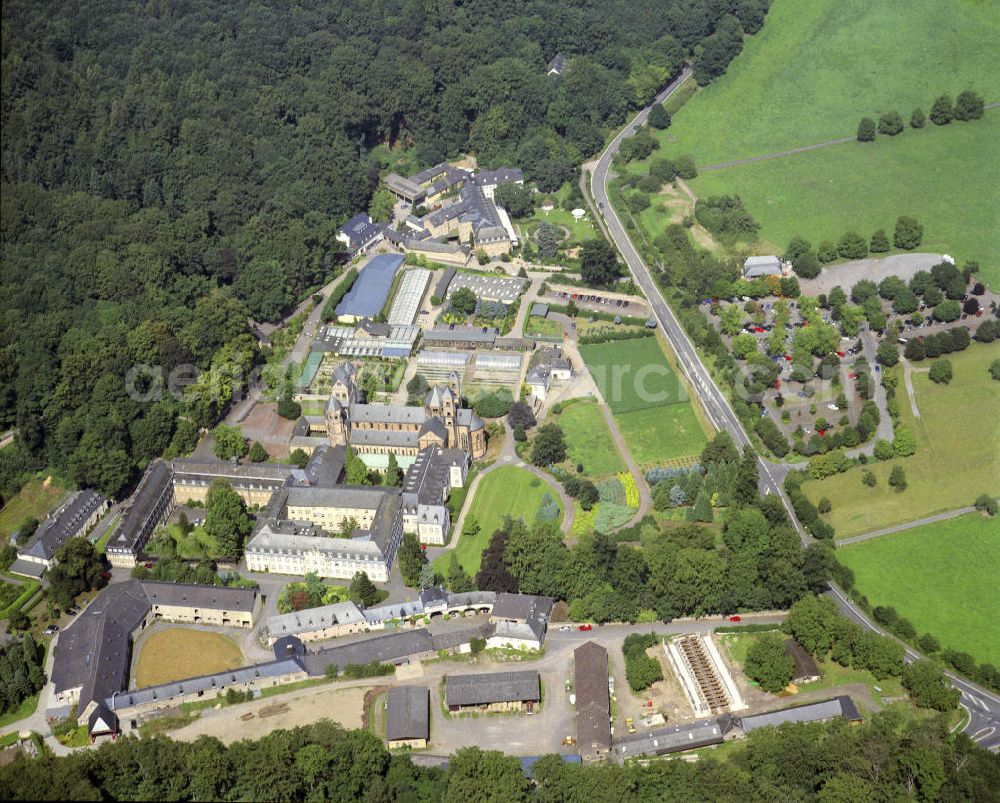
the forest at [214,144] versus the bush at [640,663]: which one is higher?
the forest at [214,144]

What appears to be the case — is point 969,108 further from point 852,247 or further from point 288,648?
point 288,648

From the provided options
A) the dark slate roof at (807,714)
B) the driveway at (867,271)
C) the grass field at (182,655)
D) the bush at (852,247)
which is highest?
the dark slate roof at (807,714)

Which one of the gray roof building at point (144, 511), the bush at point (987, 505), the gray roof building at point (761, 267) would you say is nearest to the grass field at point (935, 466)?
the bush at point (987, 505)

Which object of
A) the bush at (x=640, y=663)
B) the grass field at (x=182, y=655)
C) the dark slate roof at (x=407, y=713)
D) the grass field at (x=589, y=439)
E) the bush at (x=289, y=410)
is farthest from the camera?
the bush at (x=289, y=410)

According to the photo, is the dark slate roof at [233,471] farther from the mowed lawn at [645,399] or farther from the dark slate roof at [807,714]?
the dark slate roof at [807,714]

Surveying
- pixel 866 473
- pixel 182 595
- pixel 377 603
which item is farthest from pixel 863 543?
pixel 182 595

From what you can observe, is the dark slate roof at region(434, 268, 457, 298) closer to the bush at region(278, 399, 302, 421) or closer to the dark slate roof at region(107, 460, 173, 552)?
the bush at region(278, 399, 302, 421)

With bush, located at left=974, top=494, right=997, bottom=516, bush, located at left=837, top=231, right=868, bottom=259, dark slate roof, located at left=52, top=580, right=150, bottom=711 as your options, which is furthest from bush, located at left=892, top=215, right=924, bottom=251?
dark slate roof, located at left=52, top=580, right=150, bottom=711
